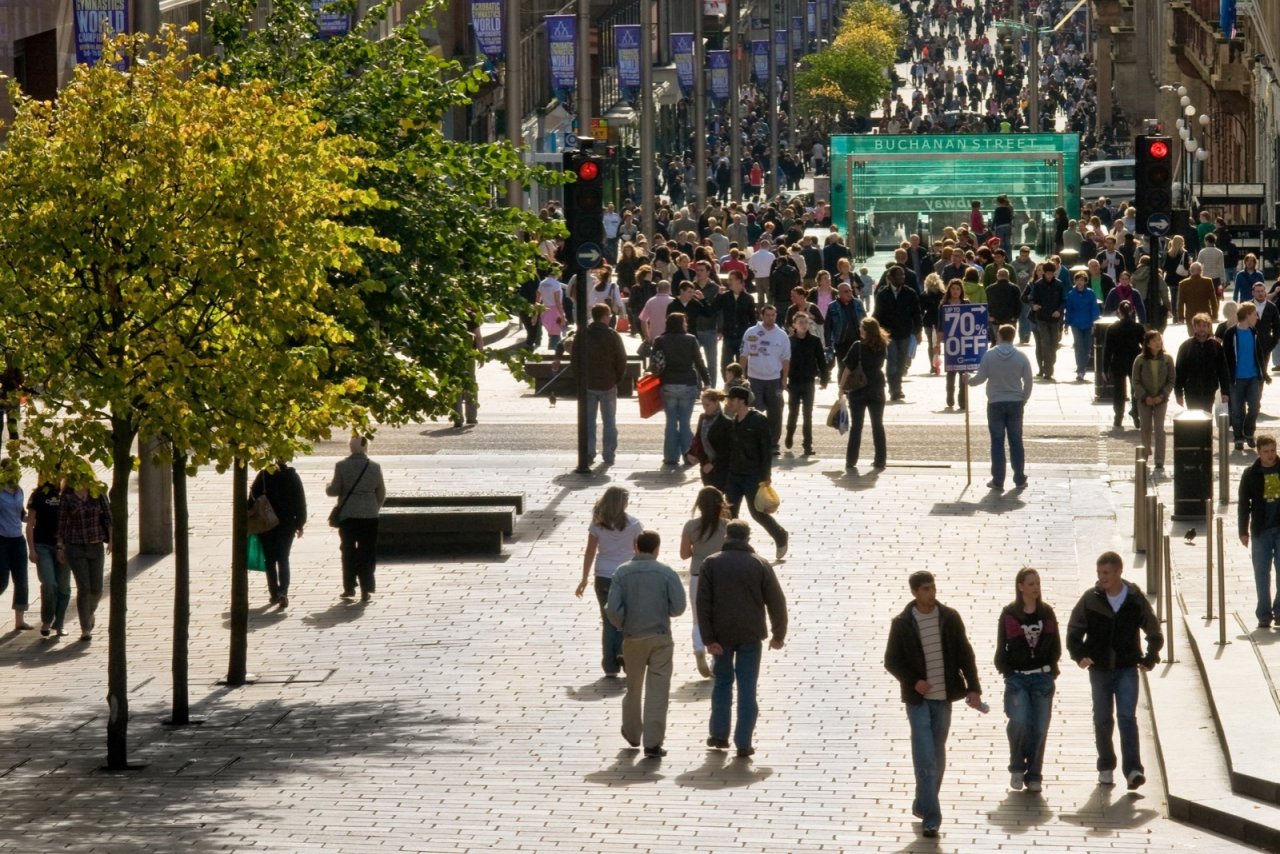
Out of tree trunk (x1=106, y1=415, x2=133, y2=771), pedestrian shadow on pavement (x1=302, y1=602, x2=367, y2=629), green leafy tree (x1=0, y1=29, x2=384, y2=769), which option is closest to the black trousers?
pedestrian shadow on pavement (x1=302, y1=602, x2=367, y2=629)

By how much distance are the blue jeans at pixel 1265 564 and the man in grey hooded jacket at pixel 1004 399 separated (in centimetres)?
616

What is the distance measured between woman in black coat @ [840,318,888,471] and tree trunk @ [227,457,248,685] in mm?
8819

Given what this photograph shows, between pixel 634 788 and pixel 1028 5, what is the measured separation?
127m

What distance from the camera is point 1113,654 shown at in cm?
1401

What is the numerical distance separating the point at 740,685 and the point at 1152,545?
5.42 m

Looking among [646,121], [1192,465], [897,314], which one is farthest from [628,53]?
[1192,465]

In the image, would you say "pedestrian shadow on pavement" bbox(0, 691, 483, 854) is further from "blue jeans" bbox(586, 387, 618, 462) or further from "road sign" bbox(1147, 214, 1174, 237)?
"road sign" bbox(1147, 214, 1174, 237)

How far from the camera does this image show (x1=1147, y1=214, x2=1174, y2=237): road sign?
78.1ft

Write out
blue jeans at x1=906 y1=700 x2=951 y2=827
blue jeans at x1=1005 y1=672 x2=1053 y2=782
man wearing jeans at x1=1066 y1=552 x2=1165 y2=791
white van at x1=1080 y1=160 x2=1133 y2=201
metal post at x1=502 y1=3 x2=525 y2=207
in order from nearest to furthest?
blue jeans at x1=906 y1=700 x2=951 y2=827 → blue jeans at x1=1005 y1=672 x2=1053 y2=782 → man wearing jeans at x1=1066 y1=552 x2=1165 y2=791 → metal post at x1=502 y1=3 x2=525 y2=207 → white van at x1=1080 y1=160 x2=1133 y2=201

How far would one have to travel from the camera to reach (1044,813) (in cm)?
1353

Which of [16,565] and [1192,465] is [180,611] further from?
[1192,465]

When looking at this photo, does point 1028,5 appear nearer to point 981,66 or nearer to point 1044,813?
point 981,66

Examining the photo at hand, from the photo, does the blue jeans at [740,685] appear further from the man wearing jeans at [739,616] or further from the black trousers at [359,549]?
the black trousers at [359,549]

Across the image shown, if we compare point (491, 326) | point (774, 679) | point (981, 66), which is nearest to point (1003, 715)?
point (774, 679)
